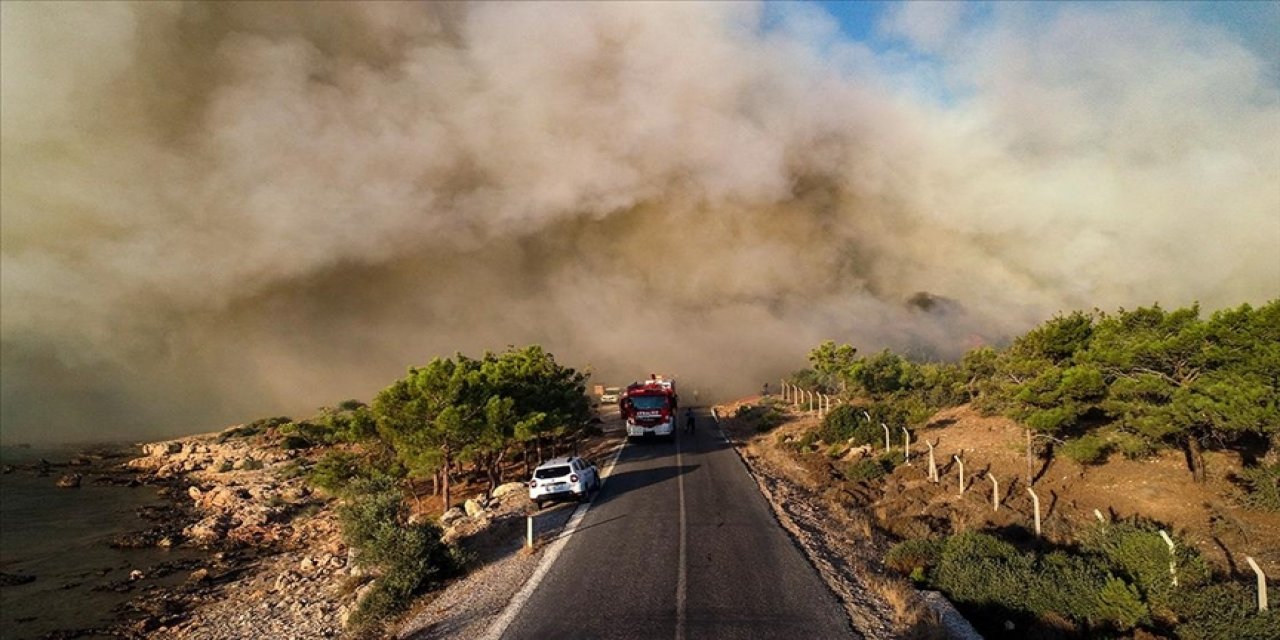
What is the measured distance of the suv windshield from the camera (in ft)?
70.9

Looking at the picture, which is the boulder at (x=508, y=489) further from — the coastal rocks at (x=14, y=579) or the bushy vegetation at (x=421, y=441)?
the coastal rocks at (x=14, y=579)

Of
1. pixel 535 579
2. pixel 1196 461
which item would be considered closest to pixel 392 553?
pixel 535 579

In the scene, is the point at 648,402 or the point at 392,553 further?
the point at 648,402

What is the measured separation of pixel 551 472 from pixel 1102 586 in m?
15.0

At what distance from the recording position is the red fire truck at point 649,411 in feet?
129

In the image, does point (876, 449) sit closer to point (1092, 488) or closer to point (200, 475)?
point (1092, 488)

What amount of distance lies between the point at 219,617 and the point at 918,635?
21.0 meters

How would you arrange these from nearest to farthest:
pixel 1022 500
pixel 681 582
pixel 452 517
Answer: pixel 681 582, pixel 452 517, pixel 1022 500

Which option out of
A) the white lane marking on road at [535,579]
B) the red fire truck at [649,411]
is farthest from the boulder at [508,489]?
the red fire truck at [649,411]

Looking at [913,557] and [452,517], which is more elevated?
[452,517]

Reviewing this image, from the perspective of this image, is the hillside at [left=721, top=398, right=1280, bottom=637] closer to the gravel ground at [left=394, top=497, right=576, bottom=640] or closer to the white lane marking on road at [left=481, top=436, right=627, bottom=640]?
the white lane marking on road at [left=481, top=436, right=627, bottom=640]

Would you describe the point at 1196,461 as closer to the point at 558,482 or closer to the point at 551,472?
the point at 558,482

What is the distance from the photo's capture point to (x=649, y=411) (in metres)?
39.4

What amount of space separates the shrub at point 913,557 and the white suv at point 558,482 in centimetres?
979
